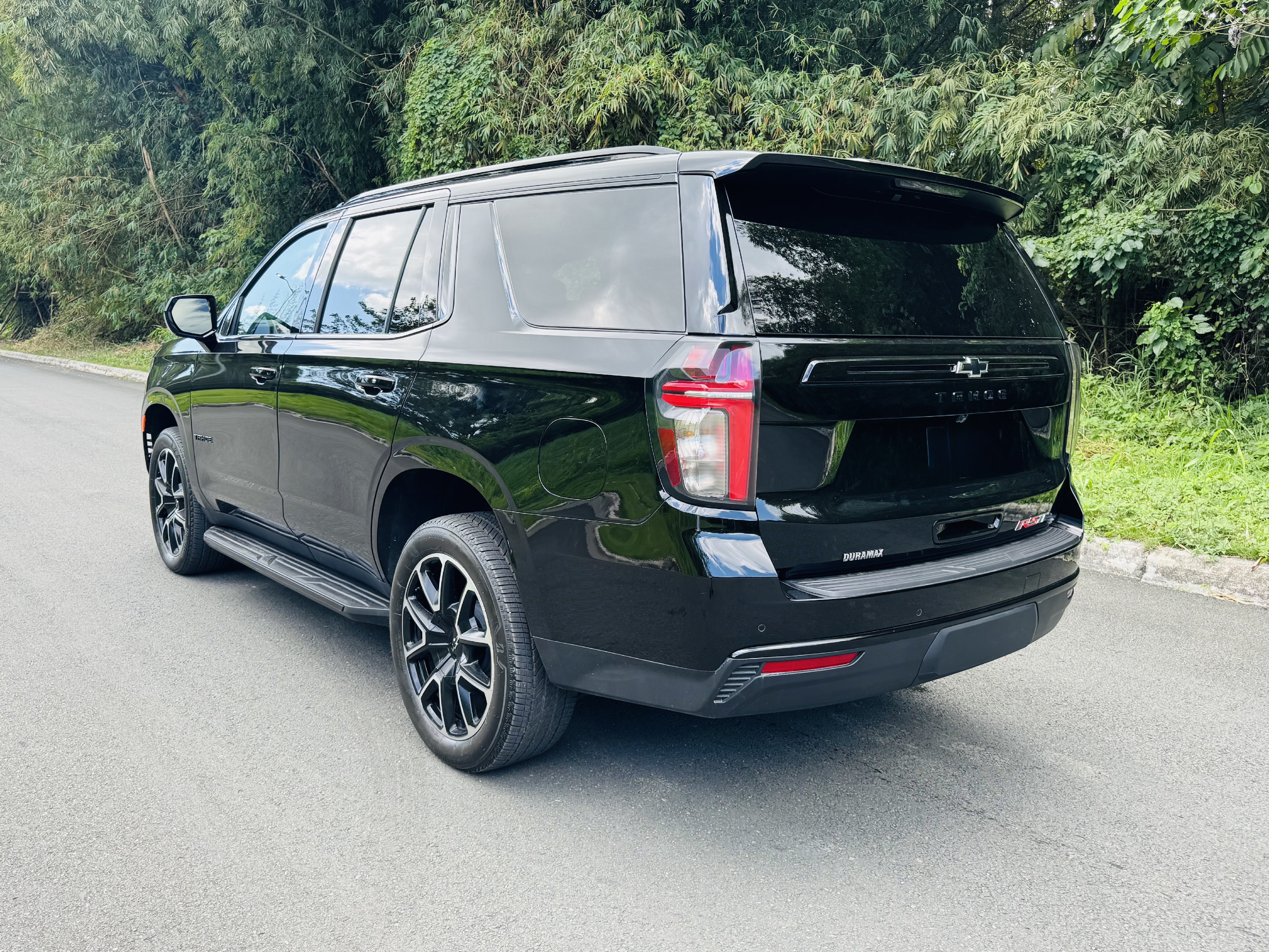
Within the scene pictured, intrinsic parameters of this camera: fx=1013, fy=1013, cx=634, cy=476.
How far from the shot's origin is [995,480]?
9.98 feet

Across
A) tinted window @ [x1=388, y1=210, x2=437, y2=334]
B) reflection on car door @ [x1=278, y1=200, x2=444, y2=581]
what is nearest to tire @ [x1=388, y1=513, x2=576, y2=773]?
reflection on car door @ [x1=278, y1=200, x2=444, y2=581]

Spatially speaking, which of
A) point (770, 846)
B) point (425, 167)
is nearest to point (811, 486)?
point (770, 846)

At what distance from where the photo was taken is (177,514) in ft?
18.0

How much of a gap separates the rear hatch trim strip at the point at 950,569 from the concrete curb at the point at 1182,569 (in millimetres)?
2503

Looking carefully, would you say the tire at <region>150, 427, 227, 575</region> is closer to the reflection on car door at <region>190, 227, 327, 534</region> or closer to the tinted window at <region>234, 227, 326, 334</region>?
the reflection on car door at <region>190, 227, 327, 534</region>

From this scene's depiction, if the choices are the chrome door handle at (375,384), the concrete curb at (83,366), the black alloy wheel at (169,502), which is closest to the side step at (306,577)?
the black alloy wheel at (169,502)

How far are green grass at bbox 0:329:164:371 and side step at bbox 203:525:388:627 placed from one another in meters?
16.2

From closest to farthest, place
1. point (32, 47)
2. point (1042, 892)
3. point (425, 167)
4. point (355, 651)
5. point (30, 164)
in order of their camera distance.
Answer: point (1042, 892)
point (355, 651)
point (425, 167)
point (32, 47)
point (30, 164)

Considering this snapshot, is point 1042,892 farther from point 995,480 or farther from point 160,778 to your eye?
point 160,778

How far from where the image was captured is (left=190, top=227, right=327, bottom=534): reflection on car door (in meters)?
4.30

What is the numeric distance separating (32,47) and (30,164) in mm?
4044

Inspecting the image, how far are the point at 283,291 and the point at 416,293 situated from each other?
1.23 meters

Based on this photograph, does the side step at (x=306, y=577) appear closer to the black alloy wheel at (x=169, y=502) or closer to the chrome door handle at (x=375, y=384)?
the black alloy wheel at (x=169, y=502)

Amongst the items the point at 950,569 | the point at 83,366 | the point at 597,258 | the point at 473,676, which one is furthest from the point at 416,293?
the point at 83,366
